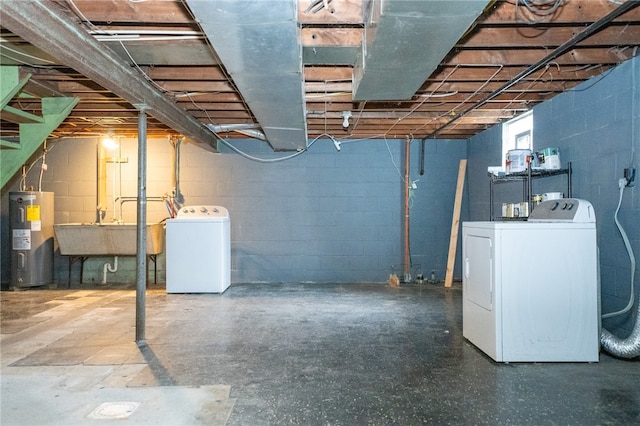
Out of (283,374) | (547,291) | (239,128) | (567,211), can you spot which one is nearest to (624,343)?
(547,291)

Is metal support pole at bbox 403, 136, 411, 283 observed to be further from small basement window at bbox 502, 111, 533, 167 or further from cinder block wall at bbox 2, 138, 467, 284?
small basement window at bbox 502, 111, 533, 167

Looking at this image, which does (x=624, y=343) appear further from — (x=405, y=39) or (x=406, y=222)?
(x=406, y=222)

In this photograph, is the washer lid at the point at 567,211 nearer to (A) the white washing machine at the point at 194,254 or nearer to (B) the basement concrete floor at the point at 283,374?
(B) the basement concrete floor at the point at 283,374

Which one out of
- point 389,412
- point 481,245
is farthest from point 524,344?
point 389,412

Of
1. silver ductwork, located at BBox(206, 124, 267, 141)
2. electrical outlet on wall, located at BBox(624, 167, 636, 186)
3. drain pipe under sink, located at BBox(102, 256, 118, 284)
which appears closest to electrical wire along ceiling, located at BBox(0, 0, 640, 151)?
silver ductwork, located at BBox(206, 124, 267, 141)

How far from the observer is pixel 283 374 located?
2.48m

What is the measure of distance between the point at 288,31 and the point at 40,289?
531 centimetres

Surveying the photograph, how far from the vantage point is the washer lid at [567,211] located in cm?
263

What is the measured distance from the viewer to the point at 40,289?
5316 mm

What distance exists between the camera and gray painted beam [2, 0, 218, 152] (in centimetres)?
182

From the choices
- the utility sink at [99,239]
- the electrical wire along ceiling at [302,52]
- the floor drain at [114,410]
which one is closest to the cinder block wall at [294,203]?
the utility sink at [99,239]

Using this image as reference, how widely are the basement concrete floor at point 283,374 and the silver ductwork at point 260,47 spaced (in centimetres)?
197

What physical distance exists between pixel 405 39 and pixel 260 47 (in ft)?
2.69

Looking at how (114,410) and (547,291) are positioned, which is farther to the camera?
(547,291)
